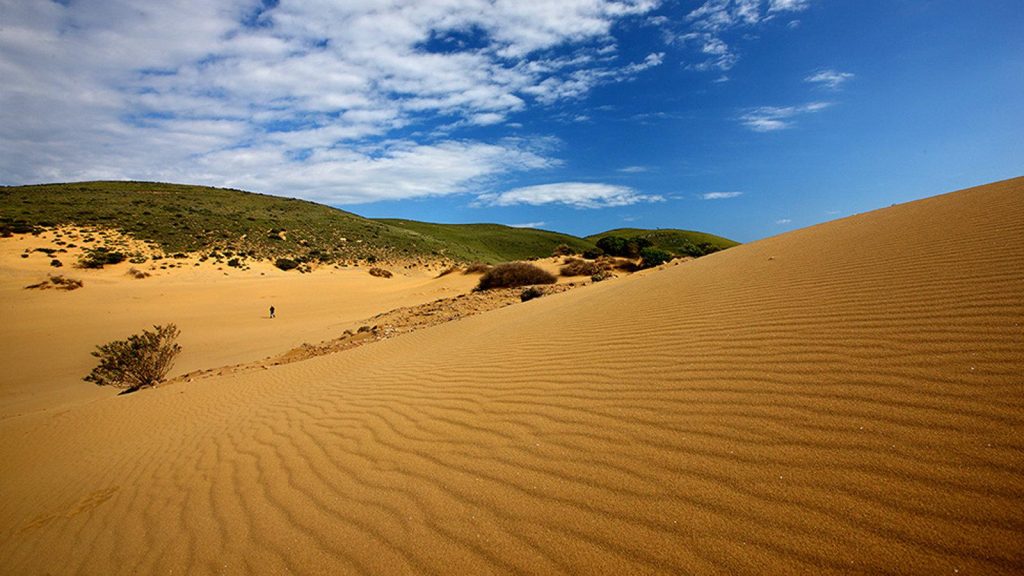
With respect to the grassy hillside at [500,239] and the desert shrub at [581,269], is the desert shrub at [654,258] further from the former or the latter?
the grassy hillside at [500,239]

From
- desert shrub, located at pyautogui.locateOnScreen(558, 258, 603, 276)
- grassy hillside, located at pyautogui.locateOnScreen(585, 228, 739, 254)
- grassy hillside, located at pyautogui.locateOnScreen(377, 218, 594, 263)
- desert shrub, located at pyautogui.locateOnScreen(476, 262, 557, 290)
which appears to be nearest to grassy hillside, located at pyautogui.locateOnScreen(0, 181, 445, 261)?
grassy hillside, located at pyautogui.locateOnScreen(377, 218, 594, 263)

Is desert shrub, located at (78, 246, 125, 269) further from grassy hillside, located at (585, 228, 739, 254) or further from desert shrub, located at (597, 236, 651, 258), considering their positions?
grassy hillside, located at (585, 228, 739, 254)

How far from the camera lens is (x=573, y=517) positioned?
2.17 m

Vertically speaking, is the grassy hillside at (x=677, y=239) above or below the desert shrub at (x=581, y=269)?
above

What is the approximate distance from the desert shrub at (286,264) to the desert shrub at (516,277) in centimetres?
1950

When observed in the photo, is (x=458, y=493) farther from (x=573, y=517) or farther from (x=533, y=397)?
(x=533, y=397)

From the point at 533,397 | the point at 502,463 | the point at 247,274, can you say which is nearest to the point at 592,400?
the point at 533,397

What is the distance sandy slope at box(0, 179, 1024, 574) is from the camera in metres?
1.80

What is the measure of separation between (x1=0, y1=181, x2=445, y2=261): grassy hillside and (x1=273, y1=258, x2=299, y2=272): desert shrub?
8.75ft

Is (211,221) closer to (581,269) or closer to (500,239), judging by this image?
(581,269)

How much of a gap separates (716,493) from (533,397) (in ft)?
6.41

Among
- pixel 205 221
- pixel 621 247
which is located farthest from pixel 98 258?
pixel 621 247

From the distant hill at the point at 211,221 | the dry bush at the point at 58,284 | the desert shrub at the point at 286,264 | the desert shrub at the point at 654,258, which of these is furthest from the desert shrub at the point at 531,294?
the distant hill at the point at 211,221

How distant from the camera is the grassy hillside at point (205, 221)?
34.4m
